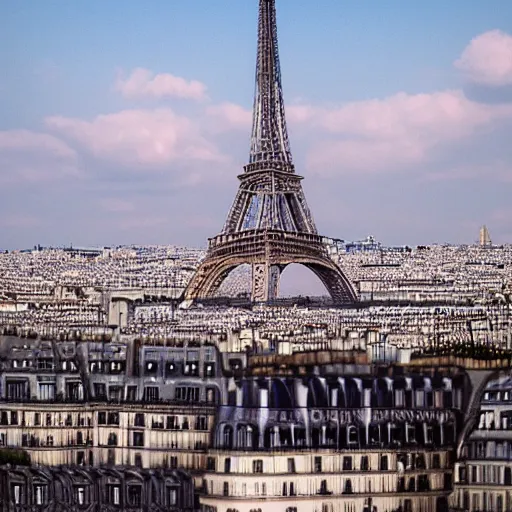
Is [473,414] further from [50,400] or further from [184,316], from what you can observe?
[50,400]

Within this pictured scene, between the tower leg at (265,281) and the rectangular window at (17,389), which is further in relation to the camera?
the tower leg at (265,281)

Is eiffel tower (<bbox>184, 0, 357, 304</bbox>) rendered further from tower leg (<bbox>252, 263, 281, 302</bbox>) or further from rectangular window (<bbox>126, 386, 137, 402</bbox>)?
rectangular window (<bbox>126, 386, 137, 402</bbox>)

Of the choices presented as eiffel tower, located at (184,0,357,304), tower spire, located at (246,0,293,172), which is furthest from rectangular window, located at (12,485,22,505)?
tower spire, located at (246,0,293,172)

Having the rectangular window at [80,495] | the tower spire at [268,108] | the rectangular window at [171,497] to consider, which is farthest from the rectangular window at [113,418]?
the tower spire at [268,108]

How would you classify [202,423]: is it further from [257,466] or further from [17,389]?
[17,389]

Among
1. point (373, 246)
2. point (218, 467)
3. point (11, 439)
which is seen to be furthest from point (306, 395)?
point (11, 439)

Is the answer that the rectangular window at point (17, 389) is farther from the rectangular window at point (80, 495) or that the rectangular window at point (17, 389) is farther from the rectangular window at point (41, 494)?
the rectangular window at point (80, 495)

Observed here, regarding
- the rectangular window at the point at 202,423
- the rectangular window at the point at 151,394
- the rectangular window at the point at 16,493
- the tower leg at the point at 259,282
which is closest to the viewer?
the rectangular window at the point at 202,423

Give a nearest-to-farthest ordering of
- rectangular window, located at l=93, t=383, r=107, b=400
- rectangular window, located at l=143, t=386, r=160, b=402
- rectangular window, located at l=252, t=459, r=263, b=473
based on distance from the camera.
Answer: rectangular window, located at l=252, t=459, r=263, b=473 → rectangular window, located at l=143, t=386, r=160, b=402 → rectangular window, located at l=93, t=383, r=107, b=400
